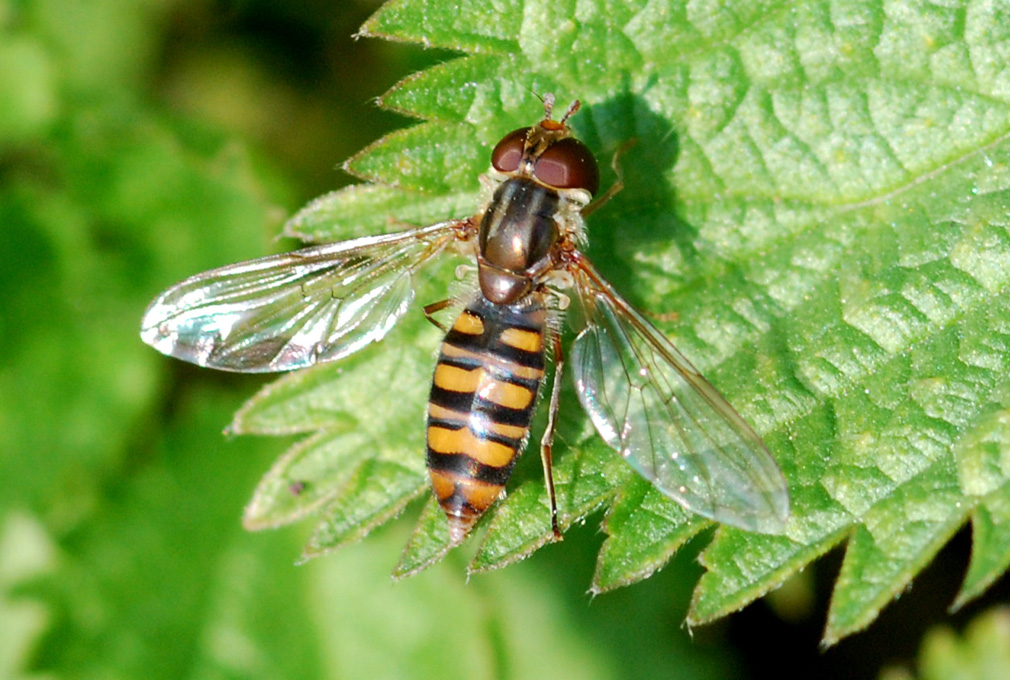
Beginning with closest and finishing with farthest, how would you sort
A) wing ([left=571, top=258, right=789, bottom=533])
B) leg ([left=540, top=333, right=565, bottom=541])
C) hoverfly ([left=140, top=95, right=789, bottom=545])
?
1. wing ([left=571, top=258, right=789, bottom=533])
2. hoverfly ([left=140, top=95, right=789, bottom=545])
3. leg ([left=540, top=333, right=565, bottom=541])

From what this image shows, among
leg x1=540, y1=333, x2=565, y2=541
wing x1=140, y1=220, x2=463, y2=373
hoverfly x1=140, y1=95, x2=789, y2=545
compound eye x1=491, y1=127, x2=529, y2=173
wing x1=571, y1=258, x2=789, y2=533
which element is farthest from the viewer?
wing x1=140, y1=220, x2=463, y2=373

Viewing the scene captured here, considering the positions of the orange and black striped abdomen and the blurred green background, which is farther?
the blurred green background

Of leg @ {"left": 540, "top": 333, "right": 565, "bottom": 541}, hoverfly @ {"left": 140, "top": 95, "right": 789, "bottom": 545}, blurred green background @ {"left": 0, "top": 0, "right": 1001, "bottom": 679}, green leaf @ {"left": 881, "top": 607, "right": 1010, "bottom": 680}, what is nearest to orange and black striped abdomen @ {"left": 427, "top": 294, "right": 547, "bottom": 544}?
hoverfly @ {"left": 140, "top": 95, "right": 789, "bottom": 545}

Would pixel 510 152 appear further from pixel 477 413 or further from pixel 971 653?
pixel 971 653

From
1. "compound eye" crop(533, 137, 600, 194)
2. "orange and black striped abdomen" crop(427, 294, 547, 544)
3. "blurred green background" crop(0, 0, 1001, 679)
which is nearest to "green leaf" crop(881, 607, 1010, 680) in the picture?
"blurred green background" crop(0, 0, 1001, 679)

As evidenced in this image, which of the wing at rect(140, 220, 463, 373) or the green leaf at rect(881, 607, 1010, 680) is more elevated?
the wing at rect(140, 220, 463, 373)

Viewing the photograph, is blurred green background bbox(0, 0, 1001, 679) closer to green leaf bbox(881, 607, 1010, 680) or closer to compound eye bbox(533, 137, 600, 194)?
green leaf bbox(881, 607, 1010, 680)

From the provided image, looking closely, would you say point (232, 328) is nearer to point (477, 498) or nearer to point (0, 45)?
point (477, 498)

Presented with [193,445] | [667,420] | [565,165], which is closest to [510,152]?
[565,165]
